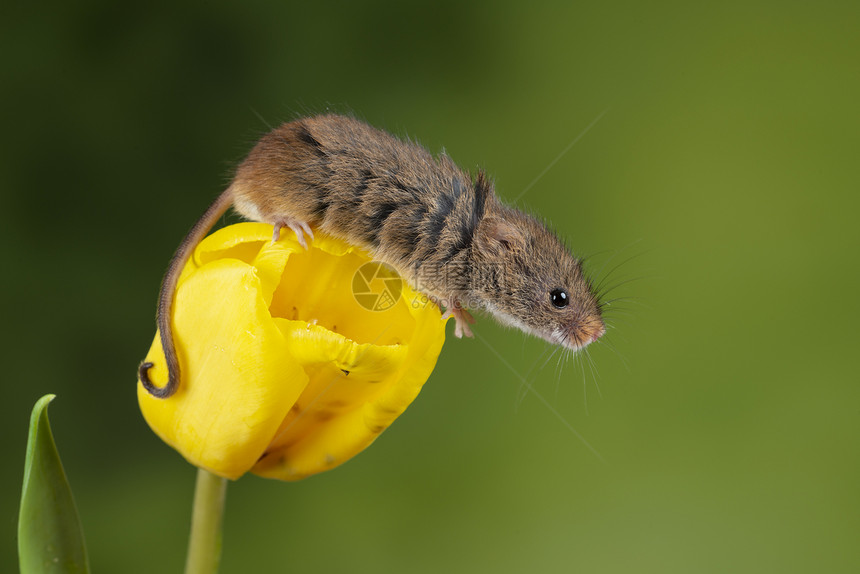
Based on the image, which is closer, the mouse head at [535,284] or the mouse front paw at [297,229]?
the mouse front paw at [297,229]

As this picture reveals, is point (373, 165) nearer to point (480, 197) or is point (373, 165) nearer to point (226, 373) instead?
point (480, 197)

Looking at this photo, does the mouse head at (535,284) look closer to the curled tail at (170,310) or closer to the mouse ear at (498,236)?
the mouse ear at (498,236)

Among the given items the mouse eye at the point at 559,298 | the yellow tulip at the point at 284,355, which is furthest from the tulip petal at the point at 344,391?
the mouse eye at the point at 559,298

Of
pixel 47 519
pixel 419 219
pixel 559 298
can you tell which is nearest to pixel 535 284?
pixel 559 298

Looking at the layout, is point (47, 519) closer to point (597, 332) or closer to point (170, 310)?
point (170, 310)

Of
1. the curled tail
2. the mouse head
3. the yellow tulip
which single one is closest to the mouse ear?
the mouse head

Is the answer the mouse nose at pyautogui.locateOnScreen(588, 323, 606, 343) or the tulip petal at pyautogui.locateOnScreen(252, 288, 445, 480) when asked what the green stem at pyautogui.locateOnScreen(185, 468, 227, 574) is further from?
the mouse nose at pyautogui.locateOnScreen(588, 323, 606, 343)
